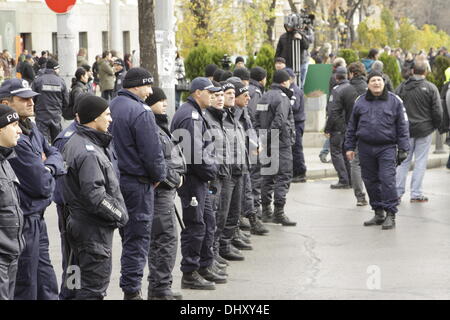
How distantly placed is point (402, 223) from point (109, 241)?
6274mm

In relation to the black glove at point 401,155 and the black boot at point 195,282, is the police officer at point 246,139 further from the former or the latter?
the black boot at point 195,282

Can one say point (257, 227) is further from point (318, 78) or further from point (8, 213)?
point (318, 78)

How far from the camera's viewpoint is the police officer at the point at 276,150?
1376 centimetres

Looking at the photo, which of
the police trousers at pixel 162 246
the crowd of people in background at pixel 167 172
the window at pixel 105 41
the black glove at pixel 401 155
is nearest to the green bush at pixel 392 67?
the crowd of people in background at pixel 167 172

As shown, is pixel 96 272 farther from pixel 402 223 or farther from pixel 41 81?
pixel 41 81

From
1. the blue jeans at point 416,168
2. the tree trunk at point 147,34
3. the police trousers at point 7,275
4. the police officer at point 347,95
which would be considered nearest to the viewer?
the police trousers at point 7,275

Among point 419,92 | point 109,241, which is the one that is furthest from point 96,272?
point 419,92

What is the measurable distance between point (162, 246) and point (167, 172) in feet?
2.06

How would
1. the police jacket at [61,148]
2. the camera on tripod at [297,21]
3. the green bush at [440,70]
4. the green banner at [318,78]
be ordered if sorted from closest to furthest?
the police jacket at [61,148]
the camera on tripod at [297,21]
the green bush at [440,70]
the green banner at [318,78]

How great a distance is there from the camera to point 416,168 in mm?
15547

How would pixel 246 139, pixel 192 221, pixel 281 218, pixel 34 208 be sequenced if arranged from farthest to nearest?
pixel 281 218 → pixel 246 139 → pixel 192 221 → pixel 34 208

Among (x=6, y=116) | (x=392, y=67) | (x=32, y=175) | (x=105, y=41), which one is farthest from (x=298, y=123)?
(x=105, y=41)

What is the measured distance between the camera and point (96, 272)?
27.0 ft

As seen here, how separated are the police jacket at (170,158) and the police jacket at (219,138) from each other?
0.83 metres
